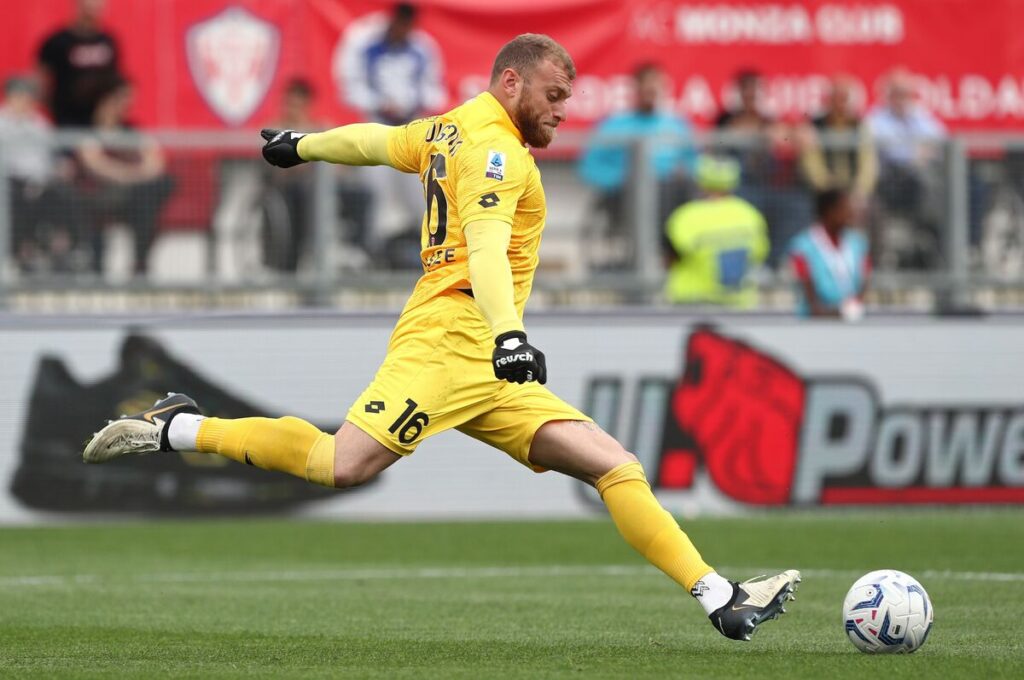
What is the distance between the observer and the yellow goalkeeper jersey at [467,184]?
7.56 metres

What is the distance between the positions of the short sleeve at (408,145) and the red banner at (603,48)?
10.3 metres

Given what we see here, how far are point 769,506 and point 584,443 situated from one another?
7.73 m

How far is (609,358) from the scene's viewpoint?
607 inches

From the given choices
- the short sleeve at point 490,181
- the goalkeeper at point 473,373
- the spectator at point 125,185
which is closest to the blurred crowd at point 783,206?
the spectator at point 125,185

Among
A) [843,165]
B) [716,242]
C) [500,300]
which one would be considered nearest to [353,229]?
[716,242]

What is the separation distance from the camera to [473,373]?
26.0 ft

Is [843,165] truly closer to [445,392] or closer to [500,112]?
[500,112]

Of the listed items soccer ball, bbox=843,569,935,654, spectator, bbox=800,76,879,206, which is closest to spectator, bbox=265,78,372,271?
spectator, bbox=800,76,879,206

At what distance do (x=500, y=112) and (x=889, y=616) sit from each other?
2536mm

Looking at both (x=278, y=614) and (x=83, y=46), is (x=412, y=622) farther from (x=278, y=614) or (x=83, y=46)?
(x=83, y=46)

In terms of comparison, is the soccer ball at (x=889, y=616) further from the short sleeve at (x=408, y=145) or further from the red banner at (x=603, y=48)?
the red banner at (x=603, y=48)

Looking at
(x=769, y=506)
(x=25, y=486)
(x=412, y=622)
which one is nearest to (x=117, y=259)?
(x=25, y=486)

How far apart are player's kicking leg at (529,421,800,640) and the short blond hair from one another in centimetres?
145

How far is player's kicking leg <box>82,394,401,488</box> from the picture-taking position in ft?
25.8
